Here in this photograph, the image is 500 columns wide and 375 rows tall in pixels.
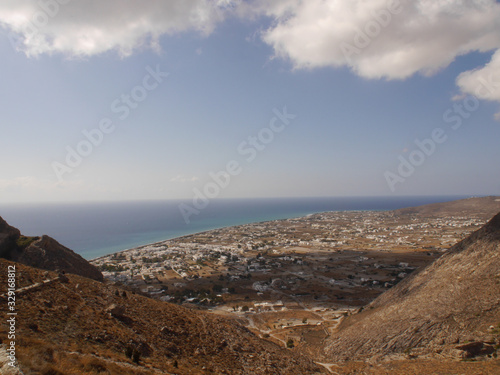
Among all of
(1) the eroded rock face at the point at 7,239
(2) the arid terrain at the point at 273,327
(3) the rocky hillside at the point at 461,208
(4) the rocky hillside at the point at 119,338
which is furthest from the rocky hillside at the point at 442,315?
(3) the rocky hillside at the point at 461,208

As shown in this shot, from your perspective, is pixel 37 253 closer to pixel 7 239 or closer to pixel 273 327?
pixel 7 239

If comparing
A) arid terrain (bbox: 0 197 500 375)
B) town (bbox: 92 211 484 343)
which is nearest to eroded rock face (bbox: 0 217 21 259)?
arid terrain (bbox: 0 197 500 375)

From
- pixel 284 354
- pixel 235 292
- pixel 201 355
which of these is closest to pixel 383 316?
pixel 284 354

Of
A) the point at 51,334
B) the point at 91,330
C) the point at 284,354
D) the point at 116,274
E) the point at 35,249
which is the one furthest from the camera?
the point at 116,274

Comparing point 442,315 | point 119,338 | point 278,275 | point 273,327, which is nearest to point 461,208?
point 278,275

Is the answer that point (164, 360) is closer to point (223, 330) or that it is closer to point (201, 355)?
point (201, 355)

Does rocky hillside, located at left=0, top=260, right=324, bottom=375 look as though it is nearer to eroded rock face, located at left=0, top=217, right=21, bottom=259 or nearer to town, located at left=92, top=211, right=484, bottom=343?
town, located at left=92, top=211, right=484, bottom=343
